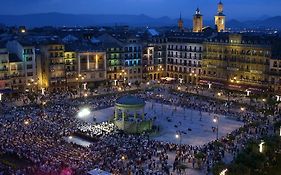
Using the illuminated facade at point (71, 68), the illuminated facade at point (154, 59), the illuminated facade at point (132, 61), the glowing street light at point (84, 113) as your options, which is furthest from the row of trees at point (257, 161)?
the illuminated facade at point (154, 59)

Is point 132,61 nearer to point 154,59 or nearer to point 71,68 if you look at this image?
point 154,59

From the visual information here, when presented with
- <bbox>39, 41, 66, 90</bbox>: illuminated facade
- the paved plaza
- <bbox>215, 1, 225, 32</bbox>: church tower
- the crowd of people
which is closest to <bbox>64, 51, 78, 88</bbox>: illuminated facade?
<bbox>39, 41, 66, 90</bbox>: illuminated facade

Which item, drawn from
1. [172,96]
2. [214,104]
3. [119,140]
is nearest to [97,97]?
[172,96]

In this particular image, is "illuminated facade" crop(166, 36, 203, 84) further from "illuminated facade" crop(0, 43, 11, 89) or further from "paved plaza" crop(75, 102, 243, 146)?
"illuminated facade" crop(0, 43, 11, 89)

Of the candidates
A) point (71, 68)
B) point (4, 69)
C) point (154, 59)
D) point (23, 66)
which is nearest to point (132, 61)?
point (154, 59)

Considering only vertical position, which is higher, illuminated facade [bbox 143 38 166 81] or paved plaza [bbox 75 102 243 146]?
illuminated facade [bbox 143 38 166 81]

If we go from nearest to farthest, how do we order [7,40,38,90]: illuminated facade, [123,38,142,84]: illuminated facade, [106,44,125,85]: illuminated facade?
[7,40,38,90]: illuminated facade → [106,44,125,85]: illuminated facade → [123,38,142,84]: illuminated facade

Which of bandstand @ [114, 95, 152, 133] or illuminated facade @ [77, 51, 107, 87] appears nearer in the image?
bandstand @ [114, 95, 152, 133]
